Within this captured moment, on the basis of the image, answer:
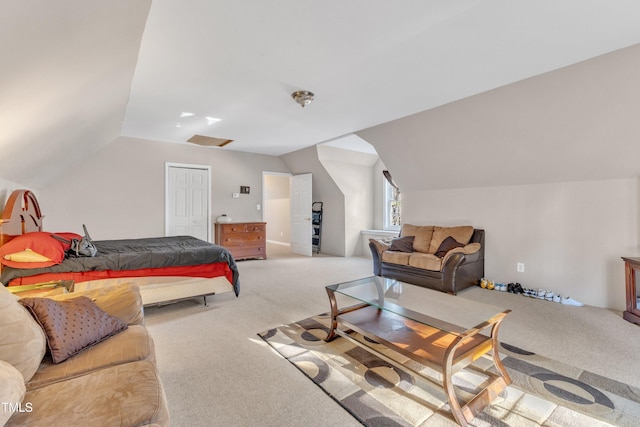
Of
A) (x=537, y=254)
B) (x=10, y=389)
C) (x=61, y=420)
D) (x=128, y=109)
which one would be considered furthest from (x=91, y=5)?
(x=537, y=254)

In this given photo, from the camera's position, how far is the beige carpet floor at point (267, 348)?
5.51ft

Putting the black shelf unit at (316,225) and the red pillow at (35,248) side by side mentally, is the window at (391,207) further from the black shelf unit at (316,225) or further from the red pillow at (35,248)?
the red pillow at (35,248)

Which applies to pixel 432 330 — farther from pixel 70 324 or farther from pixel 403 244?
pixel 403 244

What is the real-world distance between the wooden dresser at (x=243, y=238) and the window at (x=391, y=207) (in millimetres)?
2919

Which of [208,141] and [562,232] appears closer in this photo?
[562,232]

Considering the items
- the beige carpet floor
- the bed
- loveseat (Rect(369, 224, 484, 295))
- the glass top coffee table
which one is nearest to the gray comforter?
the bed

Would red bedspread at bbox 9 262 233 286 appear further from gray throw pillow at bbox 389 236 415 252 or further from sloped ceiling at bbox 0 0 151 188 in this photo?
gray throw pillow at bbox 389 236 415 252

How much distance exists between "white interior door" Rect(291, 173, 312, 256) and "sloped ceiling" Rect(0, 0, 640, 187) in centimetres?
333

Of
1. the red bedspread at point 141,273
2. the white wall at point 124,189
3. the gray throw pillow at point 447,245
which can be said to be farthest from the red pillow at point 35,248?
the gray throw pillow at point 447,245

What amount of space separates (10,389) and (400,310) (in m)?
2.02

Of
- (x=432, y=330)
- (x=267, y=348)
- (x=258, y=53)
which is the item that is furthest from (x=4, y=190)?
(x=432, y=330)

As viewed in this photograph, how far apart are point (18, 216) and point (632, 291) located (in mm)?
6168

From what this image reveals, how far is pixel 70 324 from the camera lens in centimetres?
147

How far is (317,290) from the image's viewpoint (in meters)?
4.02
